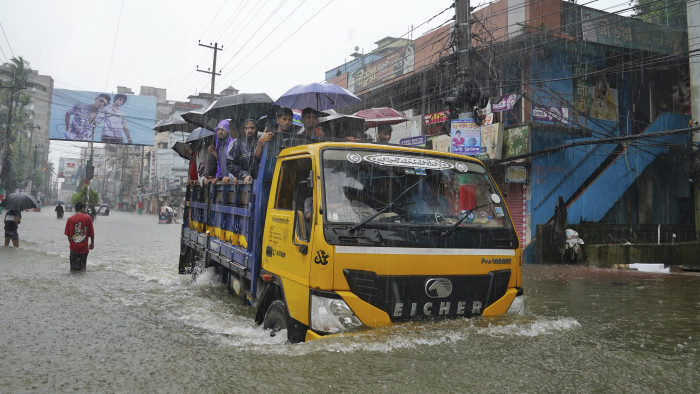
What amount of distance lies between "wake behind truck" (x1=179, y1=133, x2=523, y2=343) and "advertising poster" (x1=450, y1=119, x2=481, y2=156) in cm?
833

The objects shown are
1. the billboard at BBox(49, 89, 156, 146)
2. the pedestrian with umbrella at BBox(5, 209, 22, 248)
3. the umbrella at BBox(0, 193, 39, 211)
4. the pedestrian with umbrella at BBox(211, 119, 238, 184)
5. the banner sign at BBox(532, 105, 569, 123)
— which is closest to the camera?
the pedestrian with umbrella at BBox(211, 119, 238, 184)

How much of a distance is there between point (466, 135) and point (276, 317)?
9.39 metres

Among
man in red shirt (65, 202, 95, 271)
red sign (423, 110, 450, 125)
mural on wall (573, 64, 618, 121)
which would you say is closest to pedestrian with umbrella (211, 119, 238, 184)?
man in red shirt (65, 202, 95, 271)

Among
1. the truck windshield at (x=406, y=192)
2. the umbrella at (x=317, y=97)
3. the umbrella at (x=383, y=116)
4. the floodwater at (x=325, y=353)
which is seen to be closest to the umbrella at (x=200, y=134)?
the umbrella at (x=317, y=97)

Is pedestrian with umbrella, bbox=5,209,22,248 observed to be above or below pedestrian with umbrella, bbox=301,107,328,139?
below

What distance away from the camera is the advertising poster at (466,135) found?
12320 millimetres

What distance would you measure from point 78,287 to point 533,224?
39.9ft

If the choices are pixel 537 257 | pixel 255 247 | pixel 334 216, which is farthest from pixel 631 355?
pixel 537 257

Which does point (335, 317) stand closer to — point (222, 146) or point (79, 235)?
point (222, 146)

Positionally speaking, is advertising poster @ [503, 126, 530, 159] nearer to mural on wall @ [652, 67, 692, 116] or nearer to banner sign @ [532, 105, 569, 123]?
banner sign @ [532, 105, 569, 123]

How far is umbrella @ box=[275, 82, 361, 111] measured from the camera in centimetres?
871

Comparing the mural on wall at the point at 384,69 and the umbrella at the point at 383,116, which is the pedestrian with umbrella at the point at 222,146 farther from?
the mural on wall at the point at 384,69

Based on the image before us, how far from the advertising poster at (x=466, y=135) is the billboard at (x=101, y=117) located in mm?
32647

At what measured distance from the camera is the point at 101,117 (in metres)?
38.6
